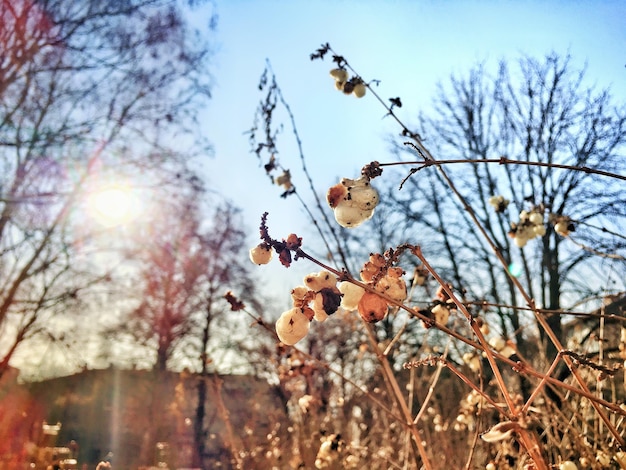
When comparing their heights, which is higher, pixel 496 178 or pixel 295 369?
pixel 496 178

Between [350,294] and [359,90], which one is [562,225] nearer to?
[359,90]

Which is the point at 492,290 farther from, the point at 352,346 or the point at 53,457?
the point at 53,457

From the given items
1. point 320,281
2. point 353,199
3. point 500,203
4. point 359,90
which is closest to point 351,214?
point 353,199

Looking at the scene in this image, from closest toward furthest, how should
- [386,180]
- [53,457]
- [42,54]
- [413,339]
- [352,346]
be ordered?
[53,457] → [42,54] → [386,180] → [413,339] → [352,346]

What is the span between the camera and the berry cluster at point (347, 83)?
7.41ft

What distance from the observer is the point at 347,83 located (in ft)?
7.45

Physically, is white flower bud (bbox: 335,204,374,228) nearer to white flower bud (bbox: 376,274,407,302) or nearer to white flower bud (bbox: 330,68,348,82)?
white flower bud (bbox: 376,274,407,302)

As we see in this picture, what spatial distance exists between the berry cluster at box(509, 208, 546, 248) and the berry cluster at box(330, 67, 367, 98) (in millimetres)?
1148

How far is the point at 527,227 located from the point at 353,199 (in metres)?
1.84

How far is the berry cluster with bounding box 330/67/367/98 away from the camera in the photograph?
226cm

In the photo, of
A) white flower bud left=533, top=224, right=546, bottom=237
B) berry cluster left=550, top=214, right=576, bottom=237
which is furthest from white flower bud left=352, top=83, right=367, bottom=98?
berry cluster left=550, top=214, right=576, bottom=237

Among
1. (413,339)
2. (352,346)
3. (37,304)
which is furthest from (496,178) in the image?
(37,304)

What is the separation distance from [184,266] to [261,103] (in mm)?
13770

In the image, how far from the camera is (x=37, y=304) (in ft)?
22.5
